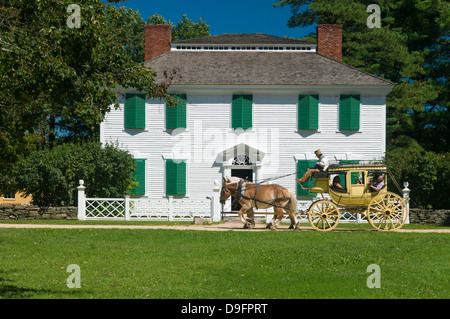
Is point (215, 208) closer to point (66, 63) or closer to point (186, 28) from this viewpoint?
point (66, 63)

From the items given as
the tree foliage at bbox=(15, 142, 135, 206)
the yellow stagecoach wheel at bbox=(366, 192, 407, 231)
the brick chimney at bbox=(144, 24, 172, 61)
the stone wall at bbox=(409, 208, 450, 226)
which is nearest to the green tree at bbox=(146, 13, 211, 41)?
the brick chimney at bbox=(144, 24, 172, 61)

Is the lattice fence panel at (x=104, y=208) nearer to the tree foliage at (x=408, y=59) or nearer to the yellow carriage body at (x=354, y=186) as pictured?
the yellow carriage body at (x=354, y=186)

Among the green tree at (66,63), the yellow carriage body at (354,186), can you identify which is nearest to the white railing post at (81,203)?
the yellow carriage body at (354,186)

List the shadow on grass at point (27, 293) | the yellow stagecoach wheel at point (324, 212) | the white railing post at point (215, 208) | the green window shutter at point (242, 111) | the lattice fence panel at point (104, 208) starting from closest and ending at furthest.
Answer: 1. the shadow on grass at point (27, 293)
2. the yellow stagecoach wheel at point (324, 212)
3. the white railing post at point (215, 208)
4. the lattice fence panel at point (104, 208)
5. the green window shutter at point (242, 111)

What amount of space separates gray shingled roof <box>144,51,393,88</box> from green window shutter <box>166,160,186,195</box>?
3.79 m

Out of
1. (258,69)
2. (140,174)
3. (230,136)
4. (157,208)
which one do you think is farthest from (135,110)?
(258,69)

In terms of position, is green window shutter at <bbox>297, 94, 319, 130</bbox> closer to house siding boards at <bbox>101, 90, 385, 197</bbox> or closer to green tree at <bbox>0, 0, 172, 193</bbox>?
house siding boards at <bbox>101, 90, 385, 197</bbox>

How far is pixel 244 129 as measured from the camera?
28.2m

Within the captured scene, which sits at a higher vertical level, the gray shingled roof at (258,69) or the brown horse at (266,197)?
the gray shingled roof at (258,69)

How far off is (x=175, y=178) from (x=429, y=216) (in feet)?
36.5

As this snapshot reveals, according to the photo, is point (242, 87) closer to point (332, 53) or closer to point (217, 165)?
point (217, 165)

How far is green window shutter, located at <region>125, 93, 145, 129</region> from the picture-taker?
91.4 ft

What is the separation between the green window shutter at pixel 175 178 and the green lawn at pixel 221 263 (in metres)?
9.74

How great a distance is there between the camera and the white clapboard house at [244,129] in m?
27.9
